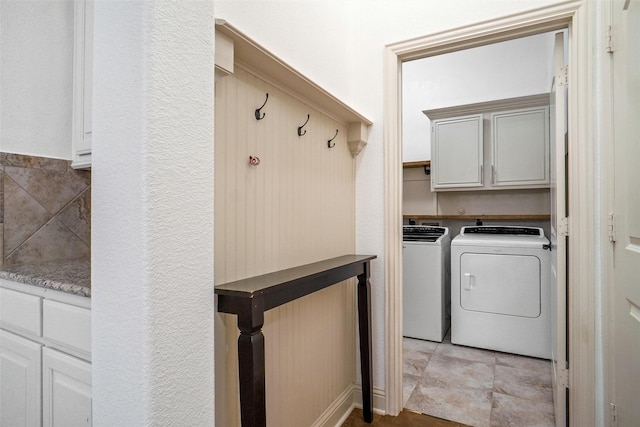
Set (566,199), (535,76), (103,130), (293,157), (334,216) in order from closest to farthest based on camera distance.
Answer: (103,130), (293,157), (566,199), (334,216), (535,76)

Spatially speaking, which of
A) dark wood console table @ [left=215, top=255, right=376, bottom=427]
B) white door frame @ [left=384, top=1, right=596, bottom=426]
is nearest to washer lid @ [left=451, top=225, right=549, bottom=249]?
white door frame @ [left=384, top=1, right=596, bottom=426]

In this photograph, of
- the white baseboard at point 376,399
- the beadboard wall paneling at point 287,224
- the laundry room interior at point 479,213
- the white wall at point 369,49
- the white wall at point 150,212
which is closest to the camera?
the white wall at point 150,212

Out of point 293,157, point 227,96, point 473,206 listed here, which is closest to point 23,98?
point 227,96

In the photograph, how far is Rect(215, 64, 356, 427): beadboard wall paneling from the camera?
1.11 meters

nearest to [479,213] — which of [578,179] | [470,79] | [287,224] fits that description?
[470,79]

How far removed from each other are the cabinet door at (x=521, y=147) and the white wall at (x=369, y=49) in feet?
5.29

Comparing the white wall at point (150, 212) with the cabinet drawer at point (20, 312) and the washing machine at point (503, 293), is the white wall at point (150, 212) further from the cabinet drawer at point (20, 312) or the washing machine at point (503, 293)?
the washing machine at point (503, 293)

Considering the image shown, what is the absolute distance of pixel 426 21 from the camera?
71.1 inches

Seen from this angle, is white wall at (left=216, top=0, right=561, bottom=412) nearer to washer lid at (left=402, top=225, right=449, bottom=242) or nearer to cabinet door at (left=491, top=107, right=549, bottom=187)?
washer lid at (left=402, top=225, right=449, bottom=242)

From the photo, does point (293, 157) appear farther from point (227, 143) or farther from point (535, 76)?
point (535, 76)

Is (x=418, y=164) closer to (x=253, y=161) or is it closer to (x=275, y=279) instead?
(x=253, y=161)

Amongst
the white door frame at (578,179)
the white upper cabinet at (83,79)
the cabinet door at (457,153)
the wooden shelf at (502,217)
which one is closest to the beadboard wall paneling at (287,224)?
the white upper cabinet at (83,79)

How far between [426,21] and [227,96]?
4.23 ft

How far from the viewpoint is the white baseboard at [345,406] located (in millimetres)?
1677
